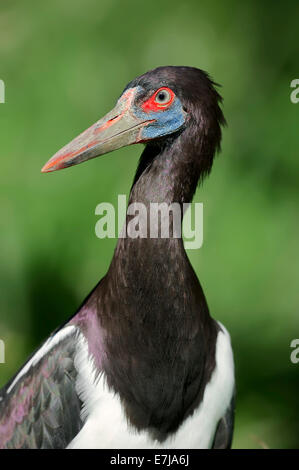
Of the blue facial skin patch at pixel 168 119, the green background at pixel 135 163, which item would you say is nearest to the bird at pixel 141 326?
the blue facial skin patch at pixel 168 119

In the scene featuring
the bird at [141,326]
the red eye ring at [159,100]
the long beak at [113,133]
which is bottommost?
the bird at [141,326]

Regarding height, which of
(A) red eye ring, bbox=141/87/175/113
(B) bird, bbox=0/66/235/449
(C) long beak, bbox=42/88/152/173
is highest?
(A) red eye ring, bbox=141/87/175/113

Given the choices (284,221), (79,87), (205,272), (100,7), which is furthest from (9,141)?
(284,221)

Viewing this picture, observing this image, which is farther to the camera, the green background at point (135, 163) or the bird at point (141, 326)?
the green background at point (135, 163)

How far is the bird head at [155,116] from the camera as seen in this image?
5.45 ft

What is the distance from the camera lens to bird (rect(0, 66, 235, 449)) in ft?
5.49

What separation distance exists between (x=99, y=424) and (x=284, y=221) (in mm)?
1398

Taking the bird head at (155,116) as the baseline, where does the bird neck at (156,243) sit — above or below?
below

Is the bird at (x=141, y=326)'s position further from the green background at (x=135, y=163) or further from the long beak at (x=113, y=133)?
the green background at (x=135, y=163)

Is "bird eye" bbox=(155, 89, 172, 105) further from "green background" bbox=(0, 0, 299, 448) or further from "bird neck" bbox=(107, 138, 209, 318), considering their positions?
"green background" bbox=(0, 0, 299, 448)

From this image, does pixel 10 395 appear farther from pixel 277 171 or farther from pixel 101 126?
pixel 277 171

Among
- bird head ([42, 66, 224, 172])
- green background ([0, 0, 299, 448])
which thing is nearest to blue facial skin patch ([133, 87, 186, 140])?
bird head ([42, 66, 224, 172])

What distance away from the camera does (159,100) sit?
1.68 m

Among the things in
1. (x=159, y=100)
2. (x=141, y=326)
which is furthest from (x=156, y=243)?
(x=159, y=100)
